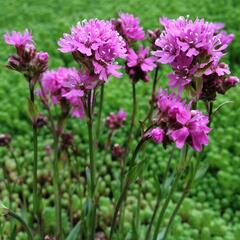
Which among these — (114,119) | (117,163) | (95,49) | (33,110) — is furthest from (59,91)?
(117,163)

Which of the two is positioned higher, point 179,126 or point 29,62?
point 29,62

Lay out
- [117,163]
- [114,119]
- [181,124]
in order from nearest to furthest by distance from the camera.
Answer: [181,124]
[114,119]
[117,163]

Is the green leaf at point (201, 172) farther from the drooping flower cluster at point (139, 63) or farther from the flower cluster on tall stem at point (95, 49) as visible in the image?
the flower cluster on tall stem at point (95, 49)

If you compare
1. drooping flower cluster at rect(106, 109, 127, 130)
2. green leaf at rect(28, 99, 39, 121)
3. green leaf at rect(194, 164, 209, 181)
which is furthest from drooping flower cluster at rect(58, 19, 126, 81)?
drooping flower cluster at rect(106, 109, 127, 130)

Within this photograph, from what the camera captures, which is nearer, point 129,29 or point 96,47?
point 96,47

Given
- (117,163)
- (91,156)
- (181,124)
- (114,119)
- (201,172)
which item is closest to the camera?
(181,124)

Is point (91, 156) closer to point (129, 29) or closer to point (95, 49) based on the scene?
point (95, 49)
